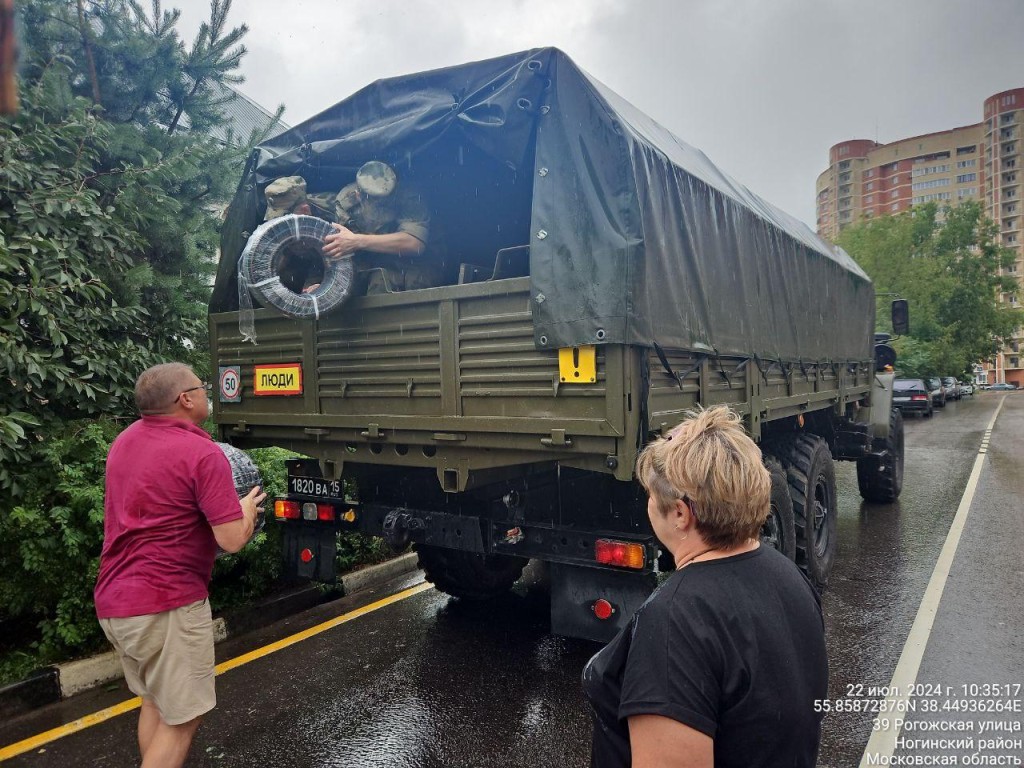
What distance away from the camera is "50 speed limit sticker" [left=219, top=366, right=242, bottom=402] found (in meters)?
4.32

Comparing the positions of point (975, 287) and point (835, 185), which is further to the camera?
point (835, 185)

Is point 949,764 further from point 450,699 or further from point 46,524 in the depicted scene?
point 46,524

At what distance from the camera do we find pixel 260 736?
3336mm

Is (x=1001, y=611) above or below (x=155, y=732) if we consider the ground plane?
below

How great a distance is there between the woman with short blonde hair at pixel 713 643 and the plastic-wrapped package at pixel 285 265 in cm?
255

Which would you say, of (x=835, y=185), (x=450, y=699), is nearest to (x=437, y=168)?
(x=450, y=699)

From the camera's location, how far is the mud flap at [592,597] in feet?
10.8

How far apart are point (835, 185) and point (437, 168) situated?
109226mm

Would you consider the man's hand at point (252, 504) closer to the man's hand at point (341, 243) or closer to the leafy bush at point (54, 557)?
the man's hand at point (341, 243)

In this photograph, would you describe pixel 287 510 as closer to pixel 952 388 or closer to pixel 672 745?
pixel 672 745

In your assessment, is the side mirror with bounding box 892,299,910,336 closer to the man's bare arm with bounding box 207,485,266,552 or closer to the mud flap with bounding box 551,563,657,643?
the mud flap with bounding box 551,563,657,643

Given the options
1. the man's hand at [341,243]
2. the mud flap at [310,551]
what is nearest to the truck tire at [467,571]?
the mud flap at [310,551]

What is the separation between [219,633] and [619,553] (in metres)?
2.80

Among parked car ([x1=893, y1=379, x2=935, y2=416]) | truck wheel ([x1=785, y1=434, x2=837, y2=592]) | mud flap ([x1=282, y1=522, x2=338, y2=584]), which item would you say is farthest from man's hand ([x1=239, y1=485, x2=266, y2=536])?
parked car ([x1=893, y1=379, x2=935, y2=416])
